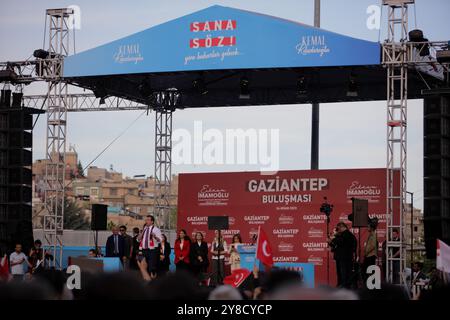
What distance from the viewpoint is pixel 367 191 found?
84.7 ft

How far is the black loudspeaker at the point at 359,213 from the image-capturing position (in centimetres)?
2114

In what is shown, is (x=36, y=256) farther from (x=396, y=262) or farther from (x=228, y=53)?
(x=396, y=262)

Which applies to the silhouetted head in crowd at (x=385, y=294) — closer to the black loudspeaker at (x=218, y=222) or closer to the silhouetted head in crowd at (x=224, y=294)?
the silhouetted head in crowd at (x=224, y=294)

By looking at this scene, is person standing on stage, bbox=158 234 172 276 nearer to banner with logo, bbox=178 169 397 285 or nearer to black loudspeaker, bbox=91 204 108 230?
black loudspeaker, bbox=91 204 108 230

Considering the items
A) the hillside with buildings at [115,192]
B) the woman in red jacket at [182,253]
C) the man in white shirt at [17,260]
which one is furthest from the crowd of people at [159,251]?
the hillside with buildings at [115,192]

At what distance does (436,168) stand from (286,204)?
6.30m

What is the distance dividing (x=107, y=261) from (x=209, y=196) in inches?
283

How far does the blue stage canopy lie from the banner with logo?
14.5 feet

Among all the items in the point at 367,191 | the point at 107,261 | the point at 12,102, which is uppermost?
the point at 12,102

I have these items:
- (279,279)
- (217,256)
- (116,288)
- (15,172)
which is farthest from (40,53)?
(116,288)
